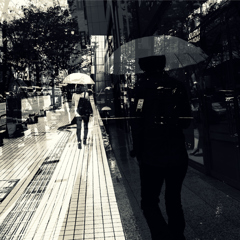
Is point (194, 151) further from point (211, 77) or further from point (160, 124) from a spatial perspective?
point (160, 124)

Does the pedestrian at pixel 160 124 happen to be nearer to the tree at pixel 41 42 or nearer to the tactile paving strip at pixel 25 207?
the tactile paving strip at pixel 25 207

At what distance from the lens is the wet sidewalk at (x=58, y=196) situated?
378 centimetres

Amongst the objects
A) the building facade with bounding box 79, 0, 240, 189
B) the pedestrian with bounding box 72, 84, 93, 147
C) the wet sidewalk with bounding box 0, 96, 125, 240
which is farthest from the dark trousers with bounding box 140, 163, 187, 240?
the pedestrian with bounding box 72, 84, 93, 147

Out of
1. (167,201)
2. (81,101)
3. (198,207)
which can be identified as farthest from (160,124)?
(81,101)

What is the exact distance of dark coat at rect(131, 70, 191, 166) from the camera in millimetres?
2492

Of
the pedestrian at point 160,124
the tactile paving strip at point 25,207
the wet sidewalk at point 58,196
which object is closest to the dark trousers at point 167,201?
the pedestrian at point 160,124

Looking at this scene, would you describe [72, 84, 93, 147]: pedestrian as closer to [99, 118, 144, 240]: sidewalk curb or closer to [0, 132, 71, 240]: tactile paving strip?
[0, 132, 71, 240]: tactile paving strip

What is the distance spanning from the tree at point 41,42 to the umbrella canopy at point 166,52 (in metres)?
6.85

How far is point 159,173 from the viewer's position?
2.59 meters

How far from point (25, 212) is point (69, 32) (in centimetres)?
1140

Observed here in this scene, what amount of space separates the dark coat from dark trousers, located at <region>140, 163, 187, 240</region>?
0.45ft

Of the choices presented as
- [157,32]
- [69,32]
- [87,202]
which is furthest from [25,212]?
[69,32]

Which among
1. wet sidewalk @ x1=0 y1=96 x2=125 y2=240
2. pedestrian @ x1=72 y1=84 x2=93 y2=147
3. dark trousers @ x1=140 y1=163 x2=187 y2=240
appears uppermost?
pedestrian @ x1=72 y1=84 x2=93 y2=147

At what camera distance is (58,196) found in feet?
17.0
